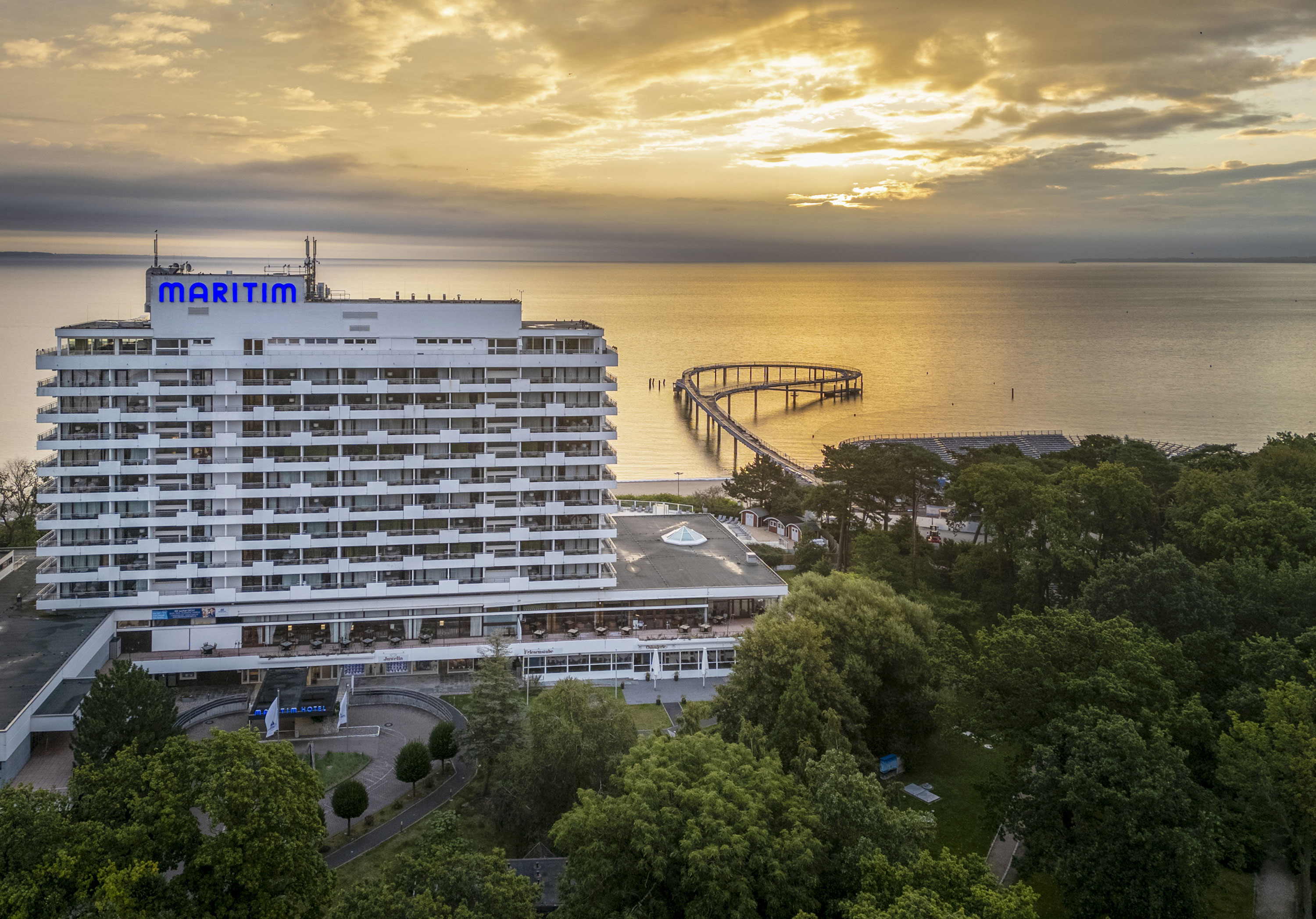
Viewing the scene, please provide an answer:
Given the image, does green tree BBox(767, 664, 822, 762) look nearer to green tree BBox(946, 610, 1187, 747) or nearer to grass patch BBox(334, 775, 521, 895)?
green tree BBox(946, 610, 1187, 747)

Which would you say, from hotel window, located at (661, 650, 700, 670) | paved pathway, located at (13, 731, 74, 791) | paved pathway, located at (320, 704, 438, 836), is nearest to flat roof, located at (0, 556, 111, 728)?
paved pathway, located at (13, 731, 74, 791)

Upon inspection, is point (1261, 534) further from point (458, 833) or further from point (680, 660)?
point (458, 833)

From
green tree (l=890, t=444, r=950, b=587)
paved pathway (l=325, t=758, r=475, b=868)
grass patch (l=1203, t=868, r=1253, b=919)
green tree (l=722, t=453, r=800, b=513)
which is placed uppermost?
green tree (l=890, t=444, r=950, b=587)

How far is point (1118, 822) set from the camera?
99.5 ft

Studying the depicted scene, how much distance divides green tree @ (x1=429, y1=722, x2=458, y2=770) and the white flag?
7830 millimetres

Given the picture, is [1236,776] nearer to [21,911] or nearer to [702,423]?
[21,911]

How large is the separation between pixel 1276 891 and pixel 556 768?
27.1 meters

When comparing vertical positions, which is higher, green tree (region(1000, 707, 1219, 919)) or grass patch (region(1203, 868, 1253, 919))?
green tree (region(1000, 707, 1219, 919))

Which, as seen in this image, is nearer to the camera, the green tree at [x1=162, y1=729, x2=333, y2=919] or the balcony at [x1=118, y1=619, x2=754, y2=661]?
the green tree at [x1=162, y1=729, x2=333, y2=919]

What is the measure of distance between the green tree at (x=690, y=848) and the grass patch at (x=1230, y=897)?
15.7m

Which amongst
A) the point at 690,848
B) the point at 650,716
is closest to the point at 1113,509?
the point at 650,716

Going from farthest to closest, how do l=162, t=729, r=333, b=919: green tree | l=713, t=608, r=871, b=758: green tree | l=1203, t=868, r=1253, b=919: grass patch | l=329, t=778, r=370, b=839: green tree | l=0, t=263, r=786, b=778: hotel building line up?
1. l=0, t=263, r=786, b=778: hotel building
2. l=713, t=608, r=871, b=758: green tree
3. l=329, t=778, r=370, b=839: green tree
4. l=1203, t=868, r=1253, b=919: grass patch
5. l=162, t=729, r=333, b=919: green tree

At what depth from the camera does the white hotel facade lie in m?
49.9

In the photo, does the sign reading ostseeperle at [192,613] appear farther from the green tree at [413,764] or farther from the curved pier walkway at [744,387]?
the curved pier walkway at [744,387]
